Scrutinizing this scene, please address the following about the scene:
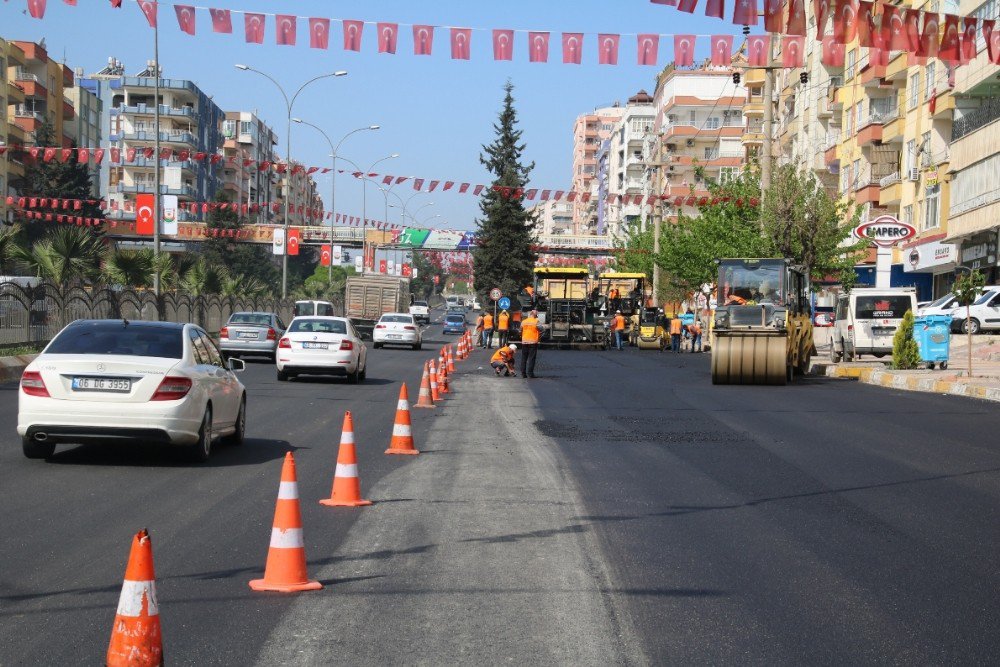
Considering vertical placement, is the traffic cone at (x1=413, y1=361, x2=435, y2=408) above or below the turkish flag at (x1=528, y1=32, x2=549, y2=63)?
below

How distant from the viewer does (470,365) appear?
3650 cm

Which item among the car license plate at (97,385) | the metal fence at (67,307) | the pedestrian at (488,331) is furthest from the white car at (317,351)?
the pedestrian at (488,331)

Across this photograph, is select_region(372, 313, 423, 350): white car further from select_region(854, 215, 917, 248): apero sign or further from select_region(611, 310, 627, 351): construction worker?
select_region(854, 215, 917, 248): apero sign

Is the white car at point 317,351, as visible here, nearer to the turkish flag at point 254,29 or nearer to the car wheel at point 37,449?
the turkish flag at point 254,29

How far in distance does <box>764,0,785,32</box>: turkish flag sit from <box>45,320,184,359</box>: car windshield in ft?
30.3

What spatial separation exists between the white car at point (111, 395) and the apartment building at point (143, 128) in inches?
3997

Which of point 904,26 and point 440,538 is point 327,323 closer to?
point 904,26

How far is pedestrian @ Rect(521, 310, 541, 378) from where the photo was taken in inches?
1116

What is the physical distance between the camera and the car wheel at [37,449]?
11.7 m

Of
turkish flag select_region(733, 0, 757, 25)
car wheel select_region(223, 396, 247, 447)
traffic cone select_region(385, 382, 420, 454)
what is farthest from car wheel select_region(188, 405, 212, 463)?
turkish flag select_region(733, 0, 757, 25)

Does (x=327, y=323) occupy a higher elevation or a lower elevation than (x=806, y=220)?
lower

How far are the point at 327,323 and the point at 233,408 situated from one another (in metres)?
12.8

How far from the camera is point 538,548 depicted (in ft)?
26.7

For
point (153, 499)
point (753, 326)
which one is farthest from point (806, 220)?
point (153, 499)
